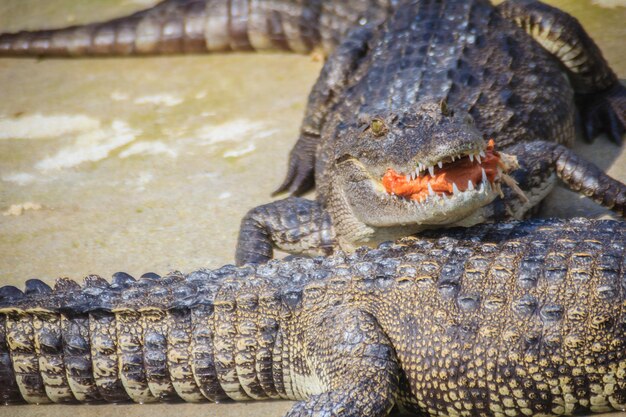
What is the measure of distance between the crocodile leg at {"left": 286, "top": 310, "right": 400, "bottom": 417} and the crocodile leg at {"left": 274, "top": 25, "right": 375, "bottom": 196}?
1.95 m

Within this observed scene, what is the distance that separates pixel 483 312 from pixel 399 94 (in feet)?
5.81

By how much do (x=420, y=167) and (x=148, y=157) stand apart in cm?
267

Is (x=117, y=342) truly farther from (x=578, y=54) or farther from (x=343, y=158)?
(x=578, y=54)

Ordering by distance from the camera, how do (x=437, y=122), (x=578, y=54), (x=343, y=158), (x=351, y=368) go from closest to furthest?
(x=351, y=368), (x=437, y=122), (x=343, y=158), (x=578, y=54)

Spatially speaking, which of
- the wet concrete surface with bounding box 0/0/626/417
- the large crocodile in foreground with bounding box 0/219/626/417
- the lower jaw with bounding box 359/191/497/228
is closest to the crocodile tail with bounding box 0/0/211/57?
the wet concrete surface with bounding box 0/0/626/417

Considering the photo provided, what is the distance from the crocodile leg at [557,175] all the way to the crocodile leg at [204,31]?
2245 millimetres

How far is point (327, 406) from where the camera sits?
10.1ft

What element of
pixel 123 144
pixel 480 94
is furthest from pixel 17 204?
pixel 480 94

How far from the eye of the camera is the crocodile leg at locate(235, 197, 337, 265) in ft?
14.7

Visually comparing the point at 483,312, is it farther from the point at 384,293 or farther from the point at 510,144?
the point at 510,144

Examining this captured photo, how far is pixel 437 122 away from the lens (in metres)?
3.61

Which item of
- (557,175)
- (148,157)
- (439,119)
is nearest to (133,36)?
(148,157)

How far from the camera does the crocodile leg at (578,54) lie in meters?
5.18

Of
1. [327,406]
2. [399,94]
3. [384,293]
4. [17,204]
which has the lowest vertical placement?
[17,204]
